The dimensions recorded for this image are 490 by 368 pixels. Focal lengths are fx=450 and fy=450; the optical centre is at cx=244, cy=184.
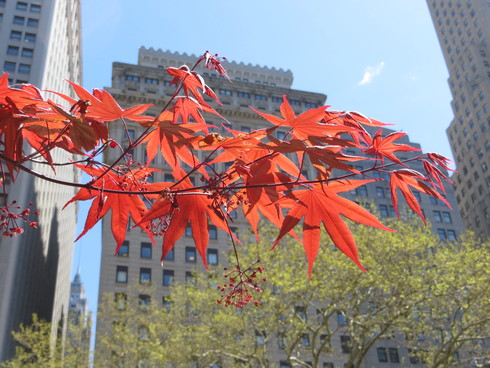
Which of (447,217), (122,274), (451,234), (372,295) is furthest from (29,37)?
(451,234)

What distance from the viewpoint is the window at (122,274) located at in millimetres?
44562

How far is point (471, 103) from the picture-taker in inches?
2977

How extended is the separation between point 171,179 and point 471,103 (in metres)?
54.4

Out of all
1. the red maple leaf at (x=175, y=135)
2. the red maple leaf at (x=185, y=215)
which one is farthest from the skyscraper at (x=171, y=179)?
the red maple leaf at (x=175, y=135)

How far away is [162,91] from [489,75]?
52.6m

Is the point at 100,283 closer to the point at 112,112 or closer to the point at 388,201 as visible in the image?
the point at 388,201

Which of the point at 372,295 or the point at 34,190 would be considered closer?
the point at 372,295

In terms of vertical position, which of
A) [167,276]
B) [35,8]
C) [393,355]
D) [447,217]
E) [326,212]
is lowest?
[393,355]

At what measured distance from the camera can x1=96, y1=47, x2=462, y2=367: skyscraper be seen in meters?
44.8

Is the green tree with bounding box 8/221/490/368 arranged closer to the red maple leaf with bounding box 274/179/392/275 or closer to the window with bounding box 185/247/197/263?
the red maple leaf with bounding box 274/179/392/275

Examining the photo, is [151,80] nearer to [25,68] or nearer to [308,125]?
[25,68]

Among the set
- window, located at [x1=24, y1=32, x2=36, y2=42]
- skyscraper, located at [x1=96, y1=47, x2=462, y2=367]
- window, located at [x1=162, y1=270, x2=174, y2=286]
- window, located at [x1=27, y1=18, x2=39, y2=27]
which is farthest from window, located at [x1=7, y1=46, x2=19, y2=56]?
window, located at [x1=162, y1=270, x2=174, y2=286]

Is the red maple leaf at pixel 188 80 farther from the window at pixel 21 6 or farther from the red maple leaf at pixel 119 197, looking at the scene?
the window at pixel 21 6

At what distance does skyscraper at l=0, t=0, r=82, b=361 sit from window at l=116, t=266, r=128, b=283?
929 cm
